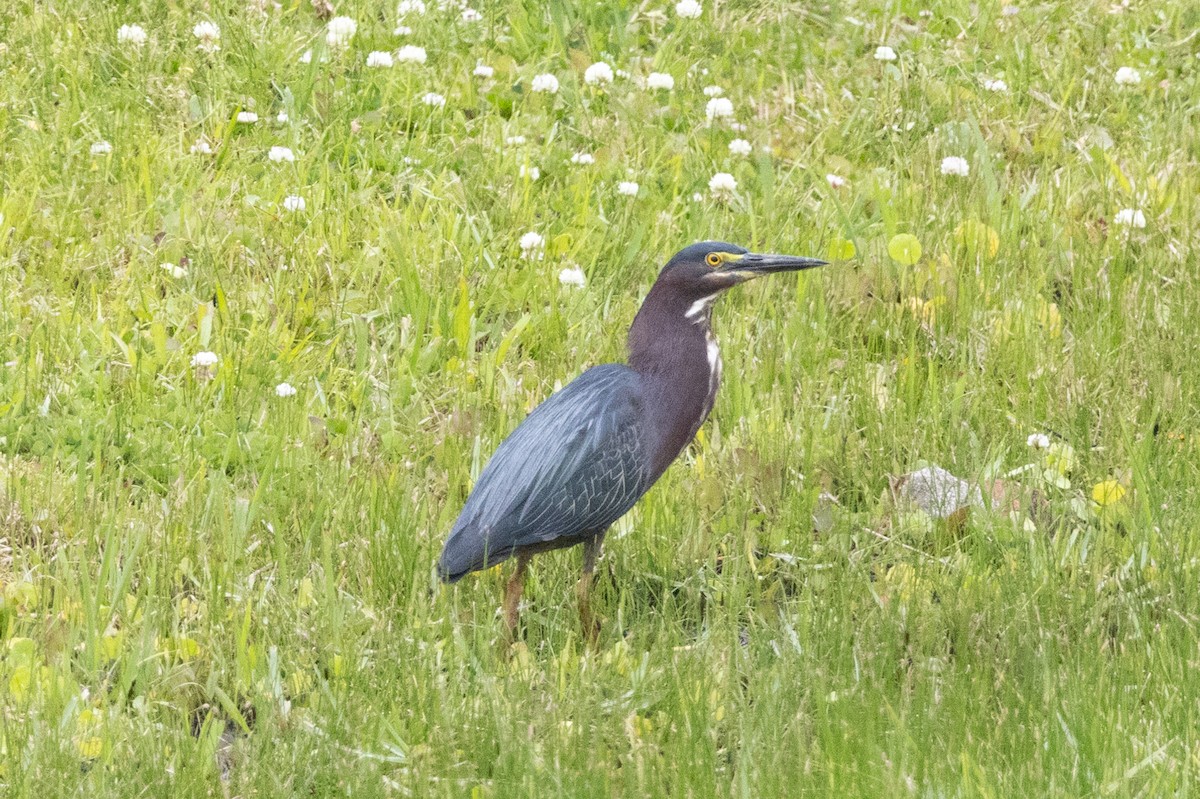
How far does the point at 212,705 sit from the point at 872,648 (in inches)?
61.0

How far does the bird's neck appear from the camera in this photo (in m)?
4.07

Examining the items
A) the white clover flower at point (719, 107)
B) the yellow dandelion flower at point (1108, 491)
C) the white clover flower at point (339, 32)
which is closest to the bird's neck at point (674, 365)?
the yellow dandelion flower at point (1108, 491)

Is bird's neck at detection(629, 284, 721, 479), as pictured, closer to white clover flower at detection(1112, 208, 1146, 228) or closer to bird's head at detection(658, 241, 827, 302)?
bird's head at detection(658, 241, 827, 302)

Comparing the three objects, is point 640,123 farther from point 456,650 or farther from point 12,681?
point 12,681

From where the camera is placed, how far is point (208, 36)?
6.52 meters

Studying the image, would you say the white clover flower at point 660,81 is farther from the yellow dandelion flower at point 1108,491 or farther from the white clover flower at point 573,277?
the yellow dandelion flower at point 1108,491

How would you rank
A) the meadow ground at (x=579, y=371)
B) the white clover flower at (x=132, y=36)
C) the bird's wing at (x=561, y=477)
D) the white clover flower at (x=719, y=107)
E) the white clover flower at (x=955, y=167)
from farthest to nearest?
the white clover flower at (x=132, y=36) < the white clover flower at (x=719, y=107) < the white clover flower at (x=955, y=167) < the bird's wing at (x=561, y=477) < the meadow ground at (x=579, y=371)

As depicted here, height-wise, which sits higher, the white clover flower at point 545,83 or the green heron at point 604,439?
the white clover flower at point 545,83

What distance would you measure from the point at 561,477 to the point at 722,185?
227 cm

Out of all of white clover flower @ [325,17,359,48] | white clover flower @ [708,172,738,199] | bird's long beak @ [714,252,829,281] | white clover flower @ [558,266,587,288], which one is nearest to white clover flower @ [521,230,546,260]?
white clover flower @ [558,266,587,288]

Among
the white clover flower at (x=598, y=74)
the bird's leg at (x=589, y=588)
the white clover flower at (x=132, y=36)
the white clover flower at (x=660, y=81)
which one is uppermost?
the white clover flower at (x=132, y=36)

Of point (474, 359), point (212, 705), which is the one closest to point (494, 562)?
point (212, 705)

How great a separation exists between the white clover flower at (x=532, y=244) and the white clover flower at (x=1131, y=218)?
2.08 meters

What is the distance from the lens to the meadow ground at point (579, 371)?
333 cm
